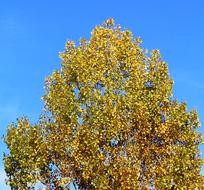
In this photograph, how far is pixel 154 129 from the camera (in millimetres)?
55938

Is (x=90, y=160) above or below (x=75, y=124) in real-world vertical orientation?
below

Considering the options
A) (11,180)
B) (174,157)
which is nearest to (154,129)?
(174,157)

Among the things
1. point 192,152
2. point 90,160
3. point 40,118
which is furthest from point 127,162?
point 40,118

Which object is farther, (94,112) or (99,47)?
(99,47)

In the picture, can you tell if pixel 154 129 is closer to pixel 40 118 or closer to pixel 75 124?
pixel 75 124

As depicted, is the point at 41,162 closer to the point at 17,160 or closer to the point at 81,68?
the point at 17,160

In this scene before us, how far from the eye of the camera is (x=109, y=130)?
5275cm

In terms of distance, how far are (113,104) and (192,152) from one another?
9.42m

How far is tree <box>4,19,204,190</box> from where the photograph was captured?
52.2 metres

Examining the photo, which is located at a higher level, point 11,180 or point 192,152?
point 11,180

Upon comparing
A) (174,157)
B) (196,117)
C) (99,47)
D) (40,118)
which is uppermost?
(99,47)

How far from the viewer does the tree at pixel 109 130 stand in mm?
52188

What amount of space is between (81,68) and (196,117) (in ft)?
43.9

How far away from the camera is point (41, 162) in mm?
55812
